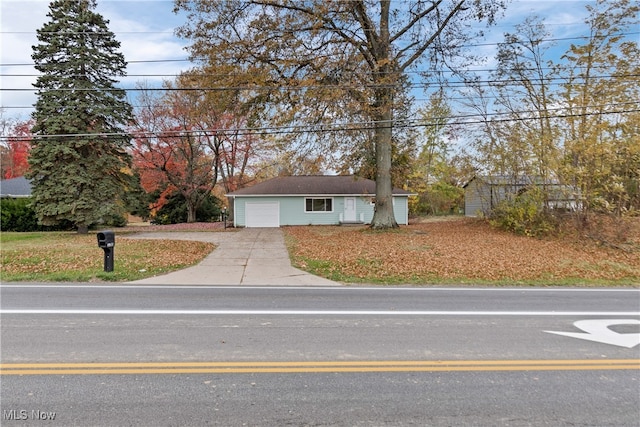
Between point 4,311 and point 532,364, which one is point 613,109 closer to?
point 532,364

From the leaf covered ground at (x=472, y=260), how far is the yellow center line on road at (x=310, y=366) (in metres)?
5.09

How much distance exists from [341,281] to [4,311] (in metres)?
6.46

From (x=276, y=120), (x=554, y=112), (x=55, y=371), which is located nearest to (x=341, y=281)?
(x=55, y=371)

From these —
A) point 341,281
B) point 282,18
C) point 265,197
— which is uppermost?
point 282,18

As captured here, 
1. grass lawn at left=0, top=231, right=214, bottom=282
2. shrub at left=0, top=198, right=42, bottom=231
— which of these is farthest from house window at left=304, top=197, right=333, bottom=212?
shrub at left=0, top=198, right=42, bottom=231

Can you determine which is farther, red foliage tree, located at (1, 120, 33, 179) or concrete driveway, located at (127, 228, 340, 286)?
red foliage tree, located at (1, 120, 33, 179)

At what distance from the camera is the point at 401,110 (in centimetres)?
1689

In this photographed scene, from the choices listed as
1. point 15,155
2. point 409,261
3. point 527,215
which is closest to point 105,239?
point 409,261

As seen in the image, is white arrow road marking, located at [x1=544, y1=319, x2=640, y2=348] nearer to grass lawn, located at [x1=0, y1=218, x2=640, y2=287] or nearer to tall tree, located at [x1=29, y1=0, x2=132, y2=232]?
grass lawn, located at [x1=0, y1=218, x2=640, y2=287]

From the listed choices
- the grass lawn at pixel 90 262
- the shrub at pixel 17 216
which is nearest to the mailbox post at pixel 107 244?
the grass lawn at pixel 90 262

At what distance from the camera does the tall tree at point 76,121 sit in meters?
18.1

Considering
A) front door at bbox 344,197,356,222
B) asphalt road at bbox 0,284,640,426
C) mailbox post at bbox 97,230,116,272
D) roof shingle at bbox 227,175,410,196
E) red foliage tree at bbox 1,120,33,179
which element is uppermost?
red foliage tree at bbox 1,120,33,179

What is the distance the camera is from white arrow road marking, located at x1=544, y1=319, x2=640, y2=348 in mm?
4668

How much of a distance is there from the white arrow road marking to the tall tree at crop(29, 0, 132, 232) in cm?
1976
